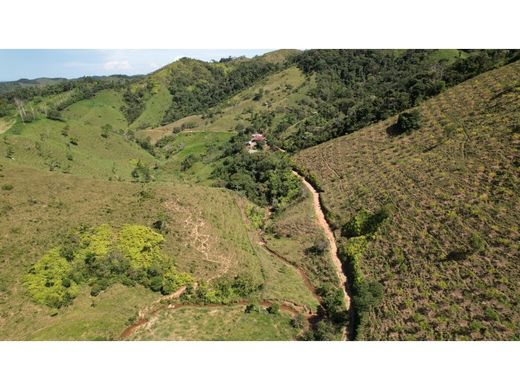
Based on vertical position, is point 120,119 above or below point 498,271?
above

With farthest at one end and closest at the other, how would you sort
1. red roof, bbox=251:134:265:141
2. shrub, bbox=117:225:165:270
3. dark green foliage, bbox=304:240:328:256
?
red roof, bbox=251:134:265:141
dark green foliage, bbox=304:240:328:256
shrub, bbox=117:225:165:270

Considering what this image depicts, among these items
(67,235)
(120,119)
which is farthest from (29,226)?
(120,119)

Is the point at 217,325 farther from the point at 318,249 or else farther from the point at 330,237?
the point at 330,237

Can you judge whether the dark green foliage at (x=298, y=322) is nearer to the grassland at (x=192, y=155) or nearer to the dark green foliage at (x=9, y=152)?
the grassland at (x=192, y=155)

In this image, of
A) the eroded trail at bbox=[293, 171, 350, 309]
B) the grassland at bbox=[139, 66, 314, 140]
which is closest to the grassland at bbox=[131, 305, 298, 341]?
the eroded trail at bbox=[293, 171, 350, 309]

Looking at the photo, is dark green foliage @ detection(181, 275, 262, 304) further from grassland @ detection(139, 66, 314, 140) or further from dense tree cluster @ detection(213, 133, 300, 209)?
grassland @ detection(139, 66, 314, 140)

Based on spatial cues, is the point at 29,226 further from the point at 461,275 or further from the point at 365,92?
the point at 365,92

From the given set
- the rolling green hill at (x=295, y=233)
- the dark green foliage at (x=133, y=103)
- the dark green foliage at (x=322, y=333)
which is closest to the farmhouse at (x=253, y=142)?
the rolling green hill at (x=295, y=233)
